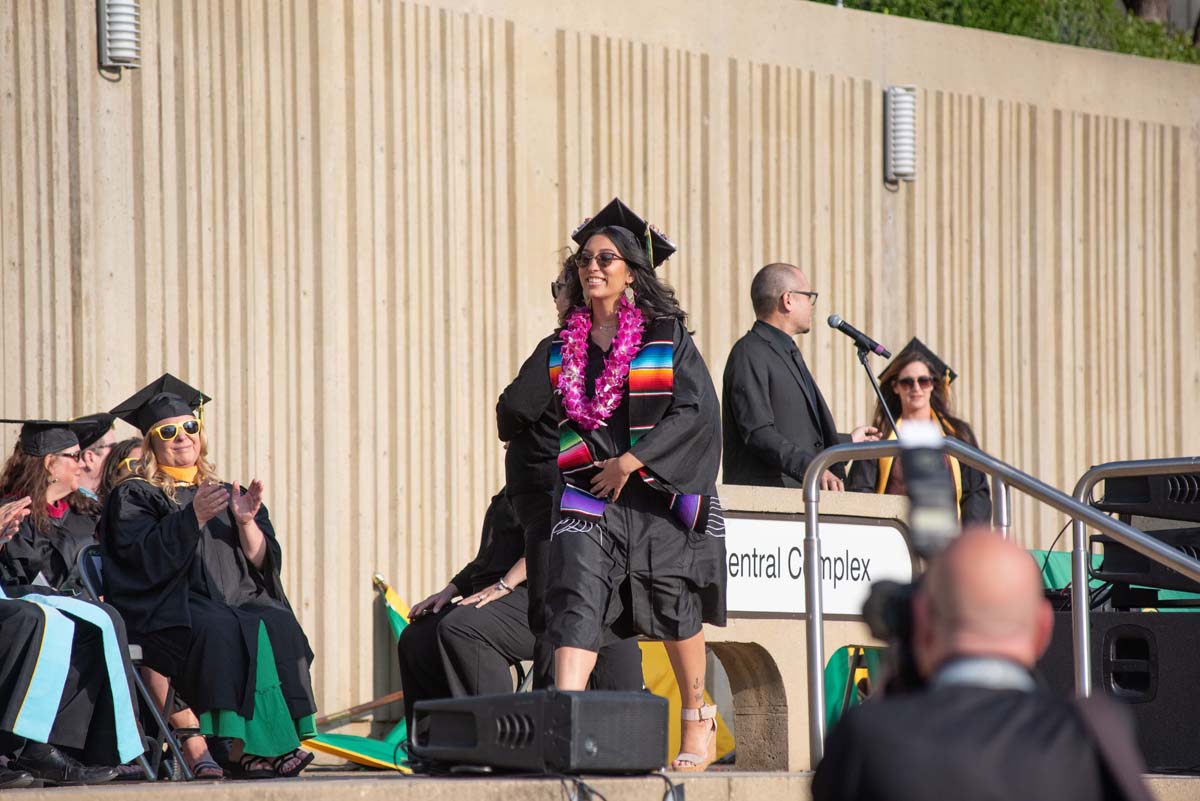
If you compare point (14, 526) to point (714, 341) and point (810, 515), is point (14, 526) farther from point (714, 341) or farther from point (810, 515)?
point (714, 341)

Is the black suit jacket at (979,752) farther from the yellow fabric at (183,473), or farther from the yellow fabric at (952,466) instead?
the yellow fabric at (952,466)

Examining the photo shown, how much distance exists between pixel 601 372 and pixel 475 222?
3.88 meters

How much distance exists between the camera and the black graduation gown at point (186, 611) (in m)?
6.23

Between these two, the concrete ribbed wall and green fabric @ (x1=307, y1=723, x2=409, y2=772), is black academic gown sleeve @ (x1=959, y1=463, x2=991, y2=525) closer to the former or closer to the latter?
the concrete ribbed wall

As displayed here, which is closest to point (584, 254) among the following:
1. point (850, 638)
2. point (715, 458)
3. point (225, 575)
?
point (715, 458)

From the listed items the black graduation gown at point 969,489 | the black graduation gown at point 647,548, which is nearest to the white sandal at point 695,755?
the black graduation gown at point 647,548

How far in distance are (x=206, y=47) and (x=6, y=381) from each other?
179 cm

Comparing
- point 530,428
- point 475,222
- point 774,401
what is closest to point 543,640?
point 530,428

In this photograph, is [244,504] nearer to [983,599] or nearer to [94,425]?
[94,425]

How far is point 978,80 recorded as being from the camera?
36.8 ft

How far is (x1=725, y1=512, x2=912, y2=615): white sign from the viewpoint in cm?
608

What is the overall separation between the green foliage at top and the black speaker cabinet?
6.82m

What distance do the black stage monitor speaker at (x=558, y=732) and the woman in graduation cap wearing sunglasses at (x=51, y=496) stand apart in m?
2.87

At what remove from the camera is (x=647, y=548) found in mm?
5320
